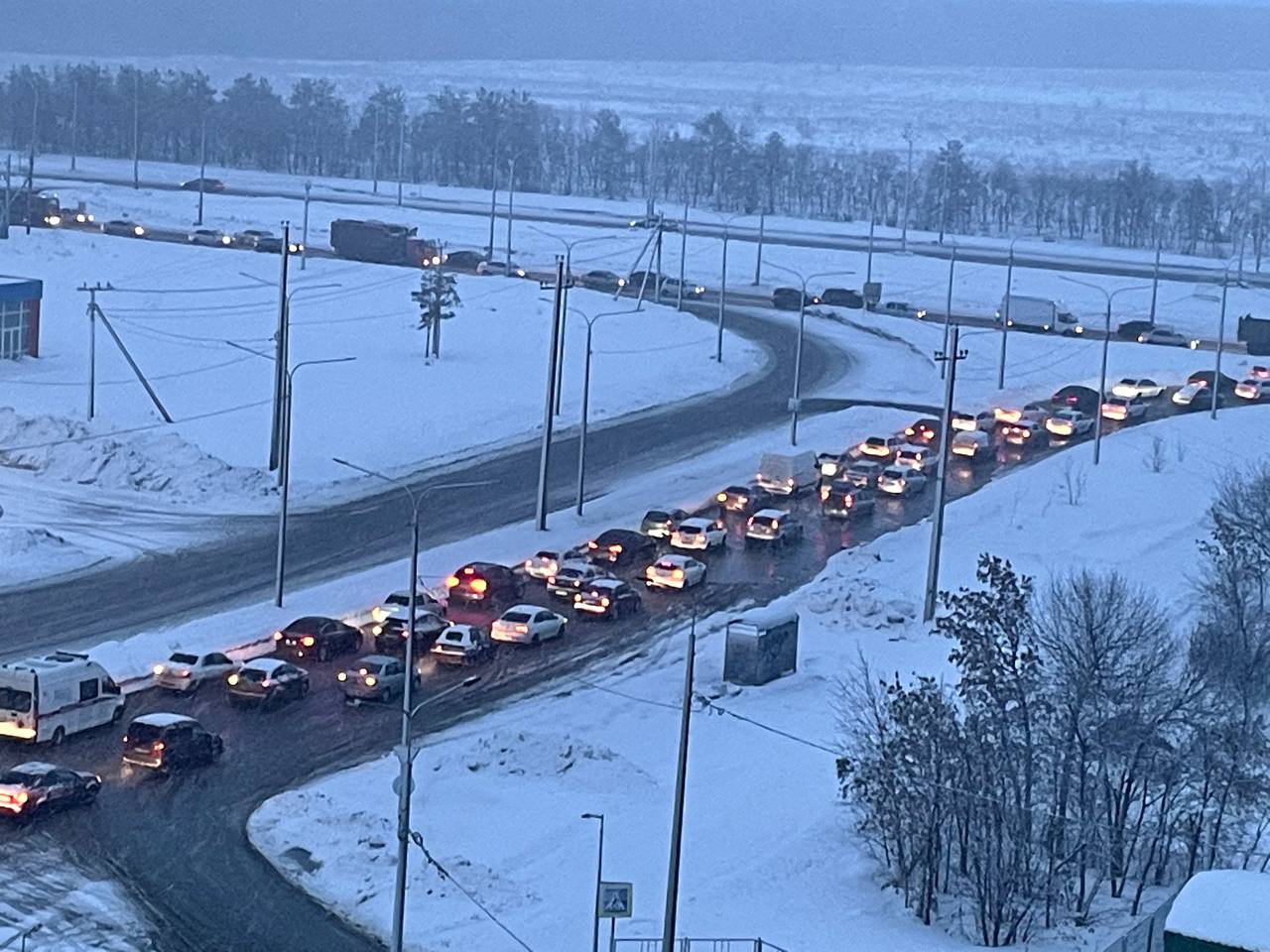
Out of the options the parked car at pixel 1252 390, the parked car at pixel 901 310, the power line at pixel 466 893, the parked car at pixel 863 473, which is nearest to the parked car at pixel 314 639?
the power line at pixel 466 893

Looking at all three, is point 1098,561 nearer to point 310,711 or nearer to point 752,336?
point 310,711

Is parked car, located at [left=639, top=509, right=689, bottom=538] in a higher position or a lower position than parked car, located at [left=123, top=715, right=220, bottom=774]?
higher

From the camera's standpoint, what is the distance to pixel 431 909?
21328 millimetres

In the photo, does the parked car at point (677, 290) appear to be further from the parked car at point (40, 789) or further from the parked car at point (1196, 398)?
the parked car at point (40, 789)

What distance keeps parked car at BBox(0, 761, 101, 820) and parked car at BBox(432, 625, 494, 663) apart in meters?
7.41

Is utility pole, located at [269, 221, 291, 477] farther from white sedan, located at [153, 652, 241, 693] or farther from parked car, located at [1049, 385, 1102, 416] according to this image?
parked car, located at [1049, 385, 1102, 416]

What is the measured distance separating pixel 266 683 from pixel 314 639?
8.49ft

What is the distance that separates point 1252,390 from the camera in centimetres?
5881

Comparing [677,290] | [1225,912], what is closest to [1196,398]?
[677,290]

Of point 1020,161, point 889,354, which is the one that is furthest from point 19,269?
point 1020,161

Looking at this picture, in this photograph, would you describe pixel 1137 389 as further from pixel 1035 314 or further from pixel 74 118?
pixel 74 118

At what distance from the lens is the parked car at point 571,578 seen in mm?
33938

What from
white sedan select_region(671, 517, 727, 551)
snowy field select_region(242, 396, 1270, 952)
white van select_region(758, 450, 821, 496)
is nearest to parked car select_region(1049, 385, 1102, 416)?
white van select_region(758, 450, 821, 496)

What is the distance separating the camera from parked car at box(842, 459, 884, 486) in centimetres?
4438
